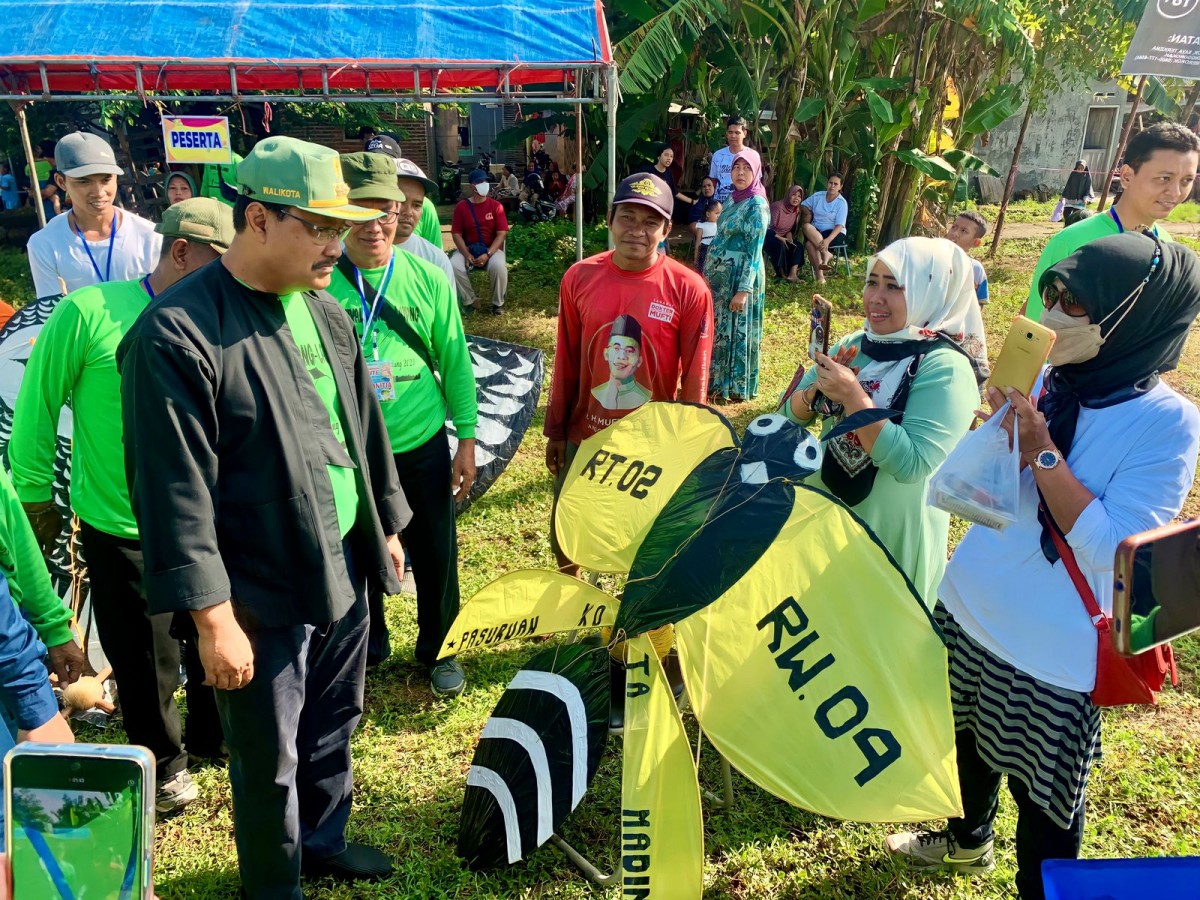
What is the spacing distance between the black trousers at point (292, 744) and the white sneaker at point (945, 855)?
177cm

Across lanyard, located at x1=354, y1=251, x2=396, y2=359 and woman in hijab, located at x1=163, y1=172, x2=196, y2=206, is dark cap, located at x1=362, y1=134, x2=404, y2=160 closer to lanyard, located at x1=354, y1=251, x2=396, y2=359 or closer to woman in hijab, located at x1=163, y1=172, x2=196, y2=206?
lanyard, located at x1=354, y1=251, x2=396, y2=359

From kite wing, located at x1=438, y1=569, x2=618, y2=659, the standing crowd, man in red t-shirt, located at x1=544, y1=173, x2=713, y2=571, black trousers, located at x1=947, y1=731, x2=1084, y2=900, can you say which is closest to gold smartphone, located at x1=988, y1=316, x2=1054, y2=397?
the standing crowd

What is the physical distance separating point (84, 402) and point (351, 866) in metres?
1.61

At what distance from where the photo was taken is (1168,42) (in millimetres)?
6902

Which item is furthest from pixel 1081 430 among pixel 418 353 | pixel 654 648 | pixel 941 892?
pixel 418 353

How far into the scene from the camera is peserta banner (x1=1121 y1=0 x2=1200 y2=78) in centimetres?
675

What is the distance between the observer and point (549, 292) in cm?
1060

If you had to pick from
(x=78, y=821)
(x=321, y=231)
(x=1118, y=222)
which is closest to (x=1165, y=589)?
(x=78, y=821)

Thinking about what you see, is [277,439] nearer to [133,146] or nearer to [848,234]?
[848,234]

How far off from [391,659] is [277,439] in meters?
1.98

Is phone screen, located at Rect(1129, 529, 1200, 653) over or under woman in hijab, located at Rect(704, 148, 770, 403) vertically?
over

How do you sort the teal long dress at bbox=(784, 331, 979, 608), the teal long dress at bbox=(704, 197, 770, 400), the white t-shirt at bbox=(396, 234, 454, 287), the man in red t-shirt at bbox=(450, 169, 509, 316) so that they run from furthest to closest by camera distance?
1. the man in red t-shirt at bbox=(450, 169, 509, 316)
2. the teal long dress at bbox=(704, 197, 770, 400)
3. the white t-shirt at bbox=(396, 234, 454, 287)
4. the teal long dress at bbox=(784, 331, 979, 608)

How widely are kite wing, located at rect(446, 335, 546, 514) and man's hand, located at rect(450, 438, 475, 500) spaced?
1.29 metres

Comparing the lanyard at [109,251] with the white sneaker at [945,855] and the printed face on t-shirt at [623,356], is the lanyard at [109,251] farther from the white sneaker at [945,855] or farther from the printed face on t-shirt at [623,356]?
the white sneaker at [945,855]
